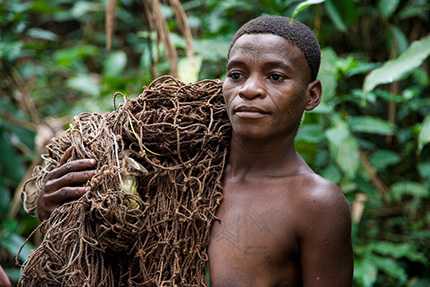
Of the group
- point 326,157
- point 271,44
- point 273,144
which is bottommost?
point 326,157

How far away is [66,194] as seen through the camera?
1852 mm

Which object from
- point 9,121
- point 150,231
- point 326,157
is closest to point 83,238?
point 150,231

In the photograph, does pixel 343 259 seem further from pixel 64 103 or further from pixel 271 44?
pixel 64 103

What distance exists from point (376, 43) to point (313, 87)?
3.25 m

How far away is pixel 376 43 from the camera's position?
15.9 ft

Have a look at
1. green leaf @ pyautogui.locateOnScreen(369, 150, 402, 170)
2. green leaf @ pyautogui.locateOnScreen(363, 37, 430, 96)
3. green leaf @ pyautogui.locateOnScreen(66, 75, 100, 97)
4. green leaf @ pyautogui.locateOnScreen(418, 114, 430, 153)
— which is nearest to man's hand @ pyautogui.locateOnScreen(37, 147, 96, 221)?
green leaf @ pyautogui.locateOnScreen(363, 37, 430, 96)

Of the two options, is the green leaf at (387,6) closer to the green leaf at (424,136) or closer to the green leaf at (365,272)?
the green leaf at (424,136)

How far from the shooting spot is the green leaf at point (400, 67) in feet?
8.38

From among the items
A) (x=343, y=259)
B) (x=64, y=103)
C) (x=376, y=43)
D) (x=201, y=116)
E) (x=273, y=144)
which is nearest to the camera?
(x=343, y=259)

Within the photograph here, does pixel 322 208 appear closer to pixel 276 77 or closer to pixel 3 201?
pixel 276 77

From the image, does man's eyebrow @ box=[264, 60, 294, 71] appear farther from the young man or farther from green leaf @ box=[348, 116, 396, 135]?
green leaf @ box=[348, 116, 396, 135]

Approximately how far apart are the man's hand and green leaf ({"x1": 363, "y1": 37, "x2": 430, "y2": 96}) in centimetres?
145

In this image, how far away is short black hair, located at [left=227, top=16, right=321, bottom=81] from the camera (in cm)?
180

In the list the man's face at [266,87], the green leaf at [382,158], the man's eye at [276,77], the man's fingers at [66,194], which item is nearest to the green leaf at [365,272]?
the green leaf at [382,158]
